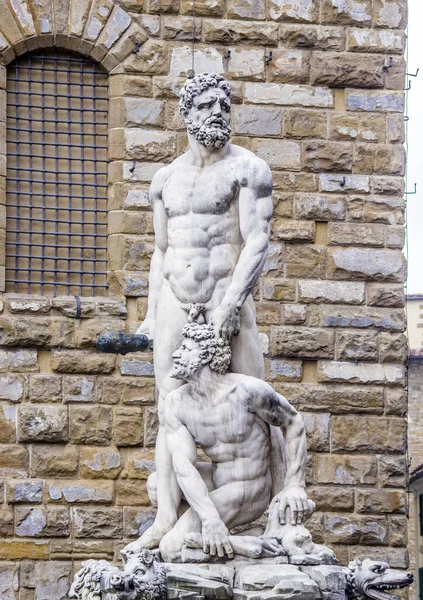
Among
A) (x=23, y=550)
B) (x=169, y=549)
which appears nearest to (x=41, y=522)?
(x=23, y=550)

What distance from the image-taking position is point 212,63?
16.5 m

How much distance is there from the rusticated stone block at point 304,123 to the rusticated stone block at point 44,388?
275 cm

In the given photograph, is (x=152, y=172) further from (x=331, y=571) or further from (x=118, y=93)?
(x=331, y=571)

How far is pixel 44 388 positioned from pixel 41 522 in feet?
3.38

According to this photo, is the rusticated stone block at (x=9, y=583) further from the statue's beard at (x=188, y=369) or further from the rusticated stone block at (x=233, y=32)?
the rusticated stone block at (x=233, y=32)

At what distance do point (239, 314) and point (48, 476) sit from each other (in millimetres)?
3732

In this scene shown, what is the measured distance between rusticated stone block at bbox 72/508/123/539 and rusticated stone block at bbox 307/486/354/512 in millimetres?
1534

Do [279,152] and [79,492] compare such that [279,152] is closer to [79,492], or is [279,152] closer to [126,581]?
[79,492]

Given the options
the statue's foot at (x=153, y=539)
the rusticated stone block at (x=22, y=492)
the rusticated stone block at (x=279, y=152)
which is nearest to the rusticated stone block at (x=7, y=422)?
the rusticated stone block at (x=22, y=492)

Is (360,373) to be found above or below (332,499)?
above

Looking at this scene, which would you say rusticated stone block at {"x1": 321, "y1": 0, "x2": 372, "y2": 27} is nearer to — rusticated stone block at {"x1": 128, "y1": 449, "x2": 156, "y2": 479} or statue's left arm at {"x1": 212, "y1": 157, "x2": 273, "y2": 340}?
rusticated stone block at {"x1": 128, "y1": 449, "x2": 156, "y2": 479}

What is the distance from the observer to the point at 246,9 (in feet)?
54.7

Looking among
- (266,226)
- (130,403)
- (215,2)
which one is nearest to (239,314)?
(266,226)

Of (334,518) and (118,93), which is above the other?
(118,93)
